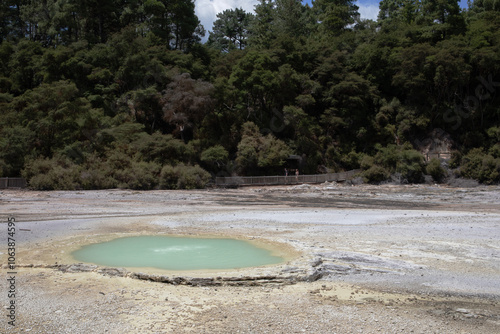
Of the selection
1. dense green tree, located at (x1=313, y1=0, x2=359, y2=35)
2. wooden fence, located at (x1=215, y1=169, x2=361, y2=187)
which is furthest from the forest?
dense green tree, located at (x1=313, y1=0, x2=359, y2=35)

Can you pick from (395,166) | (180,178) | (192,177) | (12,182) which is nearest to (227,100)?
(192,177)

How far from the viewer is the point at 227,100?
4888cm

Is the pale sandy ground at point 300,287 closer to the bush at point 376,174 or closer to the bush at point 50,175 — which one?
the bush at point 50,175

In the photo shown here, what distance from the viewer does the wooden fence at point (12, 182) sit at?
1384 inches

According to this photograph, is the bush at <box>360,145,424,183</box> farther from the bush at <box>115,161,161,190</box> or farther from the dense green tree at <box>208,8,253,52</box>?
the dense green tree at <box>208,8,253,52</box>

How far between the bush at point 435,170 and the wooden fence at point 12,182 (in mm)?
43805

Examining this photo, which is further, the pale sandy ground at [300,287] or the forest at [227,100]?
the forest at [227,100]

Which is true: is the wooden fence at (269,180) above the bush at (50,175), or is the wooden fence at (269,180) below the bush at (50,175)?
below

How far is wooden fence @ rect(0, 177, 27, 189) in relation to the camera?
3516cm

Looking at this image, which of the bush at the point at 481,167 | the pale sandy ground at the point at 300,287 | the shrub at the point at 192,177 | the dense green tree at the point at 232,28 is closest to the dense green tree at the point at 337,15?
the dense green tree at the point at 232,28

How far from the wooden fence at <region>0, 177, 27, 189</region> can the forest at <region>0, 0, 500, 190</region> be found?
1090 millimetres

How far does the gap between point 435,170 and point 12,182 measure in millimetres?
45290

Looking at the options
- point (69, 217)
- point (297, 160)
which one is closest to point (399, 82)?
point (297, 160)

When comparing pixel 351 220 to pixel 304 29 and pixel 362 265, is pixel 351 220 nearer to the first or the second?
pixel 362 265
